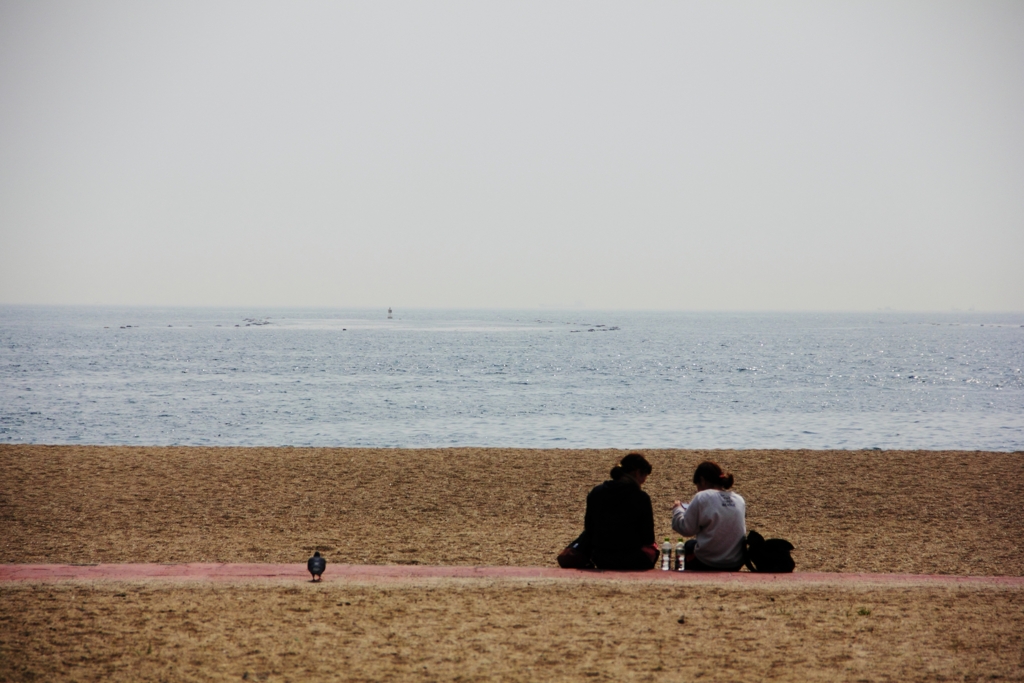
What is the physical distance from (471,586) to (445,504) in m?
5.69

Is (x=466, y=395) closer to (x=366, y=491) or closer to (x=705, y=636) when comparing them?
(x=366, y=491)

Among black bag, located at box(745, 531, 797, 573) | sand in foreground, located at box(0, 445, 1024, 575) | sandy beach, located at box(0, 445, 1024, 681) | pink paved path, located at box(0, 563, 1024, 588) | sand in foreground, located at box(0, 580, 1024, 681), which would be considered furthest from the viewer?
sand in foreground, located at box(0, 445, 1024, 575)

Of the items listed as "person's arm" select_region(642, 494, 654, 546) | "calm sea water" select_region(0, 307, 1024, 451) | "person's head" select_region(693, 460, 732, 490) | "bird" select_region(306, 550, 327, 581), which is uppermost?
"person's head" select_region(693, 460, 732, 490)

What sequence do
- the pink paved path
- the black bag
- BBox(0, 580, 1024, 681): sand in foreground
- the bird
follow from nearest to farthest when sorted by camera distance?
BBox(0, 580, 1024, 681): sand in foreground < the bird < the pink paved path < the black bag

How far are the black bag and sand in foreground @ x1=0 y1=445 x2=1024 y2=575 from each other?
3.67 ft

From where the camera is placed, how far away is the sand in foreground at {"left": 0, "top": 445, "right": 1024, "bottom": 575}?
10617 millimetres

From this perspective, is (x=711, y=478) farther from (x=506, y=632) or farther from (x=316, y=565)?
(x=316, y=565)

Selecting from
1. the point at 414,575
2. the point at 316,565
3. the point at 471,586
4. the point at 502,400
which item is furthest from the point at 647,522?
the point at 502,400

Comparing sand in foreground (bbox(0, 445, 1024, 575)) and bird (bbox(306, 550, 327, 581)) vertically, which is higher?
bird (bbox(306, 550, 327, 581))

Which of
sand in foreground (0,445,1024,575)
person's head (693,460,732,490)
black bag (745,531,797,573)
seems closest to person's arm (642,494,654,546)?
person's head (693,460,732,490)

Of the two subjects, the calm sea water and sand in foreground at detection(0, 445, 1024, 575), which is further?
the calm sea water

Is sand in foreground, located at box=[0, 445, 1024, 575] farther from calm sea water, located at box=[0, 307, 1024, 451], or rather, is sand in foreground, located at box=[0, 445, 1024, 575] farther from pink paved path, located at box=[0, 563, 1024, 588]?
calm sea water, located at box=[0, 307, 1024, 451]

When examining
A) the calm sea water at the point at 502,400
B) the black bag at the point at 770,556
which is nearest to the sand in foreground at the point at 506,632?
the black bag at the point at 770,556

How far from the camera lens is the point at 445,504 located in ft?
46.3
